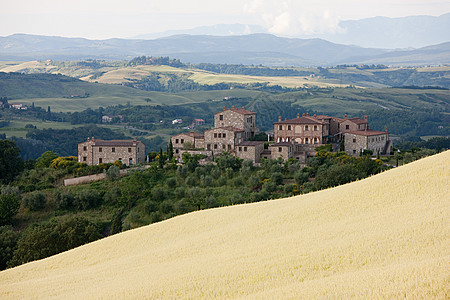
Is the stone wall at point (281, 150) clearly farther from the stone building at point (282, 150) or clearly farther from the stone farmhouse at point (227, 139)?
the stone farmhouse at point (227, 139)

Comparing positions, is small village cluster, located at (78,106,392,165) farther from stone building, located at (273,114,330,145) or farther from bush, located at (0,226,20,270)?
bush, located at (0,226,20,270)

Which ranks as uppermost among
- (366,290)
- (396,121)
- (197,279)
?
(366,290)

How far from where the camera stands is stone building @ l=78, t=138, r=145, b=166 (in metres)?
77.2

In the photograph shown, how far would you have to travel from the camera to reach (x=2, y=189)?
69312mm

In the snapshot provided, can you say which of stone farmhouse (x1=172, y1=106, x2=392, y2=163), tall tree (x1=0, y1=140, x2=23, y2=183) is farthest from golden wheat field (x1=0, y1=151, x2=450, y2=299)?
tall tree (x1=0, y1=140, x2=23, y2=183)

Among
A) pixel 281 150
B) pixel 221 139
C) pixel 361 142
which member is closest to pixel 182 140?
pixel 221 139

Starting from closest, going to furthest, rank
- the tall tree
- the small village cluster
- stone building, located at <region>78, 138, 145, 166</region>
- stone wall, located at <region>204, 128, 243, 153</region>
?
the small village cluster, stone wall, located at <region>204, 128, 243, 153</region>, stone building, located at <region>78, 138, 145, 166</region>, the tall tree

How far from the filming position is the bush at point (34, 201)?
216 feet

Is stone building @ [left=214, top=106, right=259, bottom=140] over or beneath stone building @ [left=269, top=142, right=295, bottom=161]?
over

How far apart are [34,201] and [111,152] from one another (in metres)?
14.2

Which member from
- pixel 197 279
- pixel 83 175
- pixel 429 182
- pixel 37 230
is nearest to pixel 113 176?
pixel 83 175

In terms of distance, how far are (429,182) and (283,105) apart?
168047 mm

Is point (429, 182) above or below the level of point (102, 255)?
above

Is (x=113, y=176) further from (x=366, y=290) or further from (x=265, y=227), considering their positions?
(x=366, y=290)
